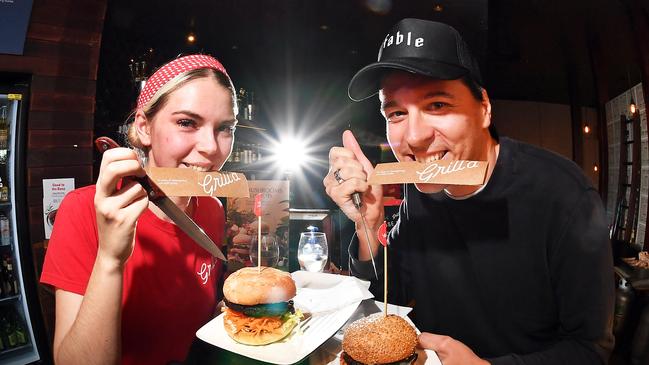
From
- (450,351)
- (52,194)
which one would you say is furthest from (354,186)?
(52,194)

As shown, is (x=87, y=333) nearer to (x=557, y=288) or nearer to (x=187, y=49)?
(x=187, y=49)

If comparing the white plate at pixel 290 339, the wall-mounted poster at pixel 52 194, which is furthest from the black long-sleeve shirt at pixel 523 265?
the wall-mounted poster at pixel 52 194

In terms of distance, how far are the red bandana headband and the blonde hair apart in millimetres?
24

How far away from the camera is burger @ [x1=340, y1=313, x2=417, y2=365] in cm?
139

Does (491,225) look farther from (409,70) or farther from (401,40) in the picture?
(401,40)

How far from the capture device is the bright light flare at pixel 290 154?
1.99m

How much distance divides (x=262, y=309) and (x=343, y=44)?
1.29 metres

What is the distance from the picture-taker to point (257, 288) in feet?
5.28

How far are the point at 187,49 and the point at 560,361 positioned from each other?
86.4 inches

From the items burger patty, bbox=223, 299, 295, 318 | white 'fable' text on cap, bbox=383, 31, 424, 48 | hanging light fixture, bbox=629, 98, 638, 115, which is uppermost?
white 'fable' text on cap, bbox=383, 31, 424, 48

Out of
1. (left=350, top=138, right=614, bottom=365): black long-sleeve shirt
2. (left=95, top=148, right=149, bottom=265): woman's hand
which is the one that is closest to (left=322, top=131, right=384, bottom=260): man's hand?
(left=350, top=138, right=614, bottom=365): black long-sleeve shirt

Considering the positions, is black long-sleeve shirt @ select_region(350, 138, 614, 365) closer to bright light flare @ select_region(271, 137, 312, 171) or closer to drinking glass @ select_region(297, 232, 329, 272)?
drinking glass @ select_region(297, 232, 329, 272)

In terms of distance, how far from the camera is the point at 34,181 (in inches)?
129

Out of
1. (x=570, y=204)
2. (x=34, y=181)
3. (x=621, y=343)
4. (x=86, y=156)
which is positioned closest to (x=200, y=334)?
(x=570, y=204)
